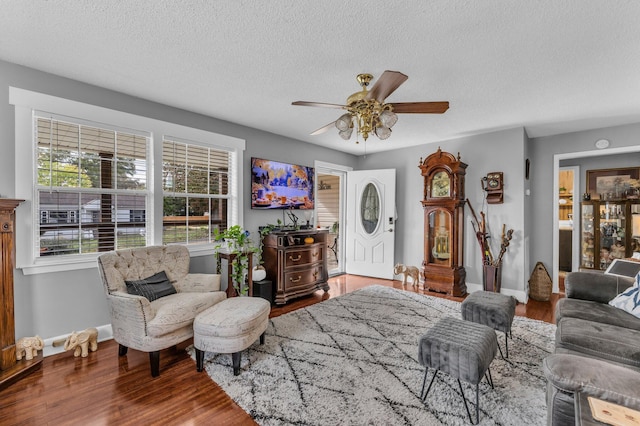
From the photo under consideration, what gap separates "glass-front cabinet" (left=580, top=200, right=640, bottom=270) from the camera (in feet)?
16.9

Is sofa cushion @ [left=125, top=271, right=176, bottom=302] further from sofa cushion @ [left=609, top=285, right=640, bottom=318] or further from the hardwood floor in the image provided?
sofa cushion @ [left=609, top=285, right=640, bottom=318]

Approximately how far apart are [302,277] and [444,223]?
2.38 metres

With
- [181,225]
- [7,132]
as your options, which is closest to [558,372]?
[181,225]

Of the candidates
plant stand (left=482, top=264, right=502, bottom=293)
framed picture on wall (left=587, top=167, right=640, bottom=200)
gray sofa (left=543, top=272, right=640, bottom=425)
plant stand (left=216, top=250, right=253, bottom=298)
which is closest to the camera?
gray sofa (left=543, top=272, right=640, bottom=425)

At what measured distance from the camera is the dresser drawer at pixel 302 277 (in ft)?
13.3

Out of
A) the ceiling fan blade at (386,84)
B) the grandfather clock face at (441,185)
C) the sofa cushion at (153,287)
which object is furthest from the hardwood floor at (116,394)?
the grandfather clock face at (441,185)

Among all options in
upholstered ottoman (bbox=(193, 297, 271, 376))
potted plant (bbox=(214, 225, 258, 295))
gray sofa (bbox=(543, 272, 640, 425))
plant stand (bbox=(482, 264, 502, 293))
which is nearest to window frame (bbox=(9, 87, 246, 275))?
potted plant (bbox=(214, 225, 258, 295))

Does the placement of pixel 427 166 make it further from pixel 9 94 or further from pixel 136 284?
pixel 9 94

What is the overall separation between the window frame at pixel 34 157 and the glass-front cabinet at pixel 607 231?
6730 mm

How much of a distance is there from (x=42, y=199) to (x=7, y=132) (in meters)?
0.58

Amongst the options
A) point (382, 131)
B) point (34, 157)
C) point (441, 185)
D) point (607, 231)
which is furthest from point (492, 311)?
point (607, 231)

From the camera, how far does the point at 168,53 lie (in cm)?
225

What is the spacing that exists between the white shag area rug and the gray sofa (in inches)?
17.3

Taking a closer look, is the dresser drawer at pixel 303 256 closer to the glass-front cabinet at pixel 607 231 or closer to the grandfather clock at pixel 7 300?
the grandfather clock at pixel 7 300
